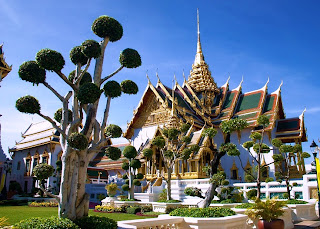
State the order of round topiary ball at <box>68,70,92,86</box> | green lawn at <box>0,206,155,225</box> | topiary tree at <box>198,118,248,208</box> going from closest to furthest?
round topiary ball at <box>68,70,92,86</box> → topiary tree at <box>198,118,248,208</box> → green lawn at <box>0,206,155,225</box>

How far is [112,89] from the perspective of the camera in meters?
6.34

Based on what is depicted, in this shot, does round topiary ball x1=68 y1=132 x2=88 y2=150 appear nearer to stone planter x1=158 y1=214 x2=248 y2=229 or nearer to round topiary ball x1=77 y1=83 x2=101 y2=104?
round topiary ball x1=77 y1=83 x2=101 y2=104

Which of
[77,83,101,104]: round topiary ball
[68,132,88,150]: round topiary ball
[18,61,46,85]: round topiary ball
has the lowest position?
[68,132,88,150]: round topiary ball

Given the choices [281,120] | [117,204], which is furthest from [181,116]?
[117,204]

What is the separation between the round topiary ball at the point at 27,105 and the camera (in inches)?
224

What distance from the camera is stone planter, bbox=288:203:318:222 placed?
9750 millimetres

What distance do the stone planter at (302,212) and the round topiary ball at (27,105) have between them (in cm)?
797

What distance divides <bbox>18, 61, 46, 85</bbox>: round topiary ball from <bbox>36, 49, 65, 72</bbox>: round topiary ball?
0.45 ft

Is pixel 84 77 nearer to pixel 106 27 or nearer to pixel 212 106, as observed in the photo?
pixel 106 27

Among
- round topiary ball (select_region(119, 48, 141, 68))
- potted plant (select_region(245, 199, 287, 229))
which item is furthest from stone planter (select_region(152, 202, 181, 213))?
round topiary ball (select_region(119, 48, 141, 68))

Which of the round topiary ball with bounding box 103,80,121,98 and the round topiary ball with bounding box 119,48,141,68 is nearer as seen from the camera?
the round topiary ball with bounding box 103,80,121,98

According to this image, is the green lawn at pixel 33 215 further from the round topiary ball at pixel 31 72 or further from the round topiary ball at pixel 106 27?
the round topiary ball at pixel 106 27

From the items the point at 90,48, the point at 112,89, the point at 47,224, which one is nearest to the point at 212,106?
the point at 112,89

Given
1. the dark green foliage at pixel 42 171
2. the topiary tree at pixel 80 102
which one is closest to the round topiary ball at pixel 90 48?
the topiary tree at pixel 80 102
